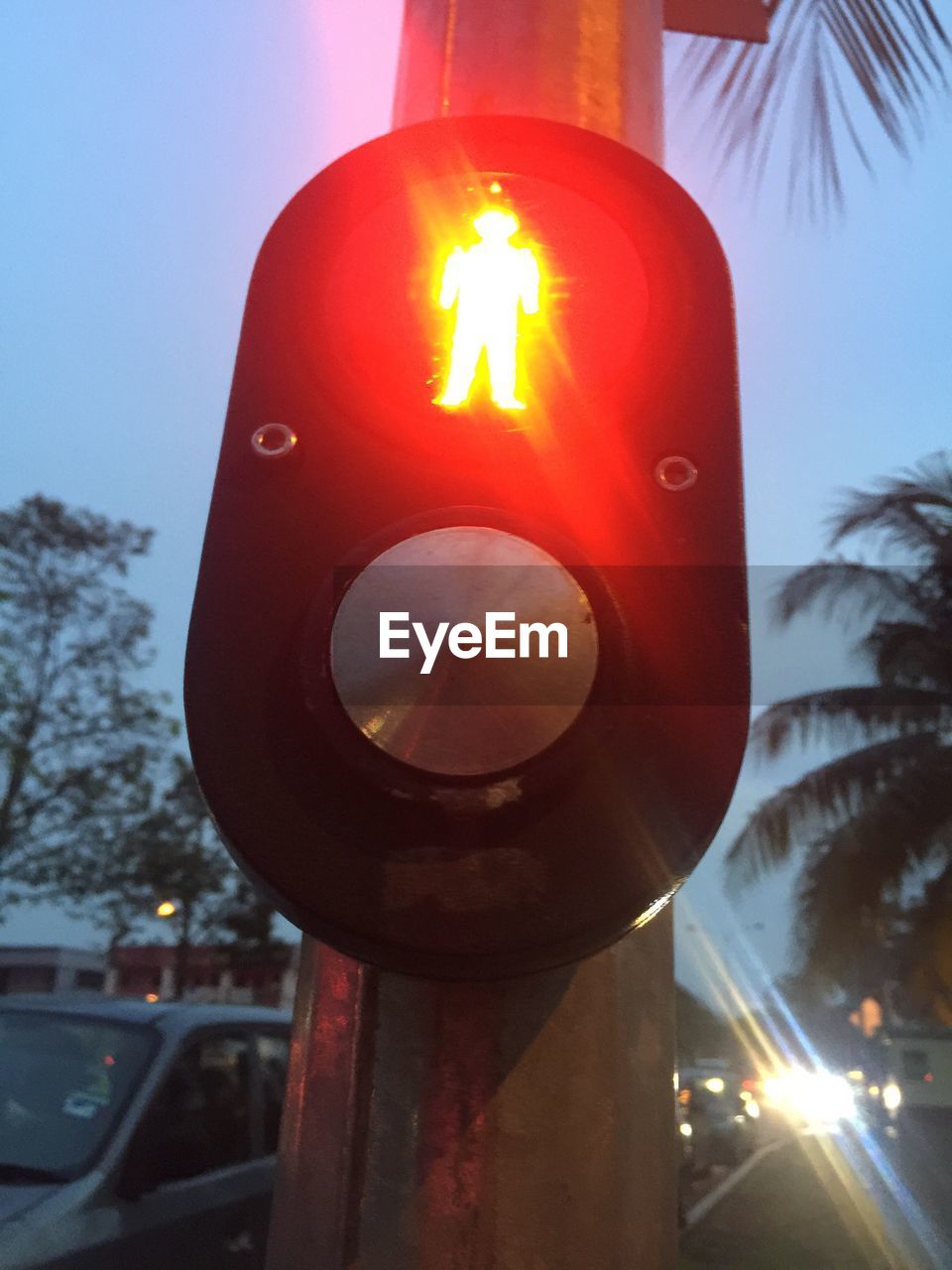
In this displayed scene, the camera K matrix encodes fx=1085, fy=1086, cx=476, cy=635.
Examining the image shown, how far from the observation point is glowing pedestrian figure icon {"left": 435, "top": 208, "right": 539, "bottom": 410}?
880 mm

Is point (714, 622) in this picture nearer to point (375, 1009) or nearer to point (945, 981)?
point (375, 1009)

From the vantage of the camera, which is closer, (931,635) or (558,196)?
(558,196)

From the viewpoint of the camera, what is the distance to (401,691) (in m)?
0.72

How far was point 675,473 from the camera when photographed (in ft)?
2.72

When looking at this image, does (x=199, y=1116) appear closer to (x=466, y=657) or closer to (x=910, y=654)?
(x=466, y=657)

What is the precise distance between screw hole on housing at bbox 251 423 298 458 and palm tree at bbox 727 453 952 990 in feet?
43.4

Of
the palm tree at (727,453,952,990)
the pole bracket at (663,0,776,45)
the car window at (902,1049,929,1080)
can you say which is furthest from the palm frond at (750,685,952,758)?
the car window at (902,1049,929,1080)

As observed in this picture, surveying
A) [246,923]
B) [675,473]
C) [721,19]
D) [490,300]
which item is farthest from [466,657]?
[246,923]

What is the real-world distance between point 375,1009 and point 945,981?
14.6 metres

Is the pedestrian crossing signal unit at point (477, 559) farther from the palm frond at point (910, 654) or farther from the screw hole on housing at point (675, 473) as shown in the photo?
the palm frond at point (910, 654)

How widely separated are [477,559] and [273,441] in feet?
0.68

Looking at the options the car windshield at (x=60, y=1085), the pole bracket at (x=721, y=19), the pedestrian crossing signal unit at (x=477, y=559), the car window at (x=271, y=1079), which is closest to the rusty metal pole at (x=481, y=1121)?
the pedestrian crossing signal unit at (x=477, y=559)

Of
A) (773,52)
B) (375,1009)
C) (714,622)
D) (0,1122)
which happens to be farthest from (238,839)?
(0,1122)

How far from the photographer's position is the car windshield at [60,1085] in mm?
3557
